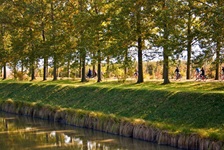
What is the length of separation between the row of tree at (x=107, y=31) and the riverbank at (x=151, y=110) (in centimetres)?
239

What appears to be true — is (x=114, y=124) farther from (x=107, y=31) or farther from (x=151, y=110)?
(x=107, y=31)

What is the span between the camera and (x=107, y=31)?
33.4 meters

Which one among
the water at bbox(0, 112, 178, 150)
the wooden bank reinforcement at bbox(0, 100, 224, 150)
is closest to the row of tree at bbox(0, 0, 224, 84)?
the wooden bank reinforcement at bbox(0, 100, 224, 150)

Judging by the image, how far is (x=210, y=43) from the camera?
890 inches

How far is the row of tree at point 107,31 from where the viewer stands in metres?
22.8

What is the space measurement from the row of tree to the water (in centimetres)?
605

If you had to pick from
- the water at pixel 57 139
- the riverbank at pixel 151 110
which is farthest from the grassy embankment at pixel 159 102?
the water at pixel 57 139

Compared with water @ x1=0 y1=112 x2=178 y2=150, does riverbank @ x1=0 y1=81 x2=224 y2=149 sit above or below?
above

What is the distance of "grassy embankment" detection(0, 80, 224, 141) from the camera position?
20.3 meters

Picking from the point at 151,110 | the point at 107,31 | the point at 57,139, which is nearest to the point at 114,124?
the point at 151,110

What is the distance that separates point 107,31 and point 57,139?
498 inches

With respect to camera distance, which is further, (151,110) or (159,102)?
(159,102)

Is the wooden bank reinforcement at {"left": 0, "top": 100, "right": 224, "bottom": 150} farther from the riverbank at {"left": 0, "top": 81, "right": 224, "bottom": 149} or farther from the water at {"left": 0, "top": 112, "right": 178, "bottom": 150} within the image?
the water at {"left": 0, "top": 112, "right": 178, "bottom": 150}

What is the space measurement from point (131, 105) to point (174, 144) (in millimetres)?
7053
